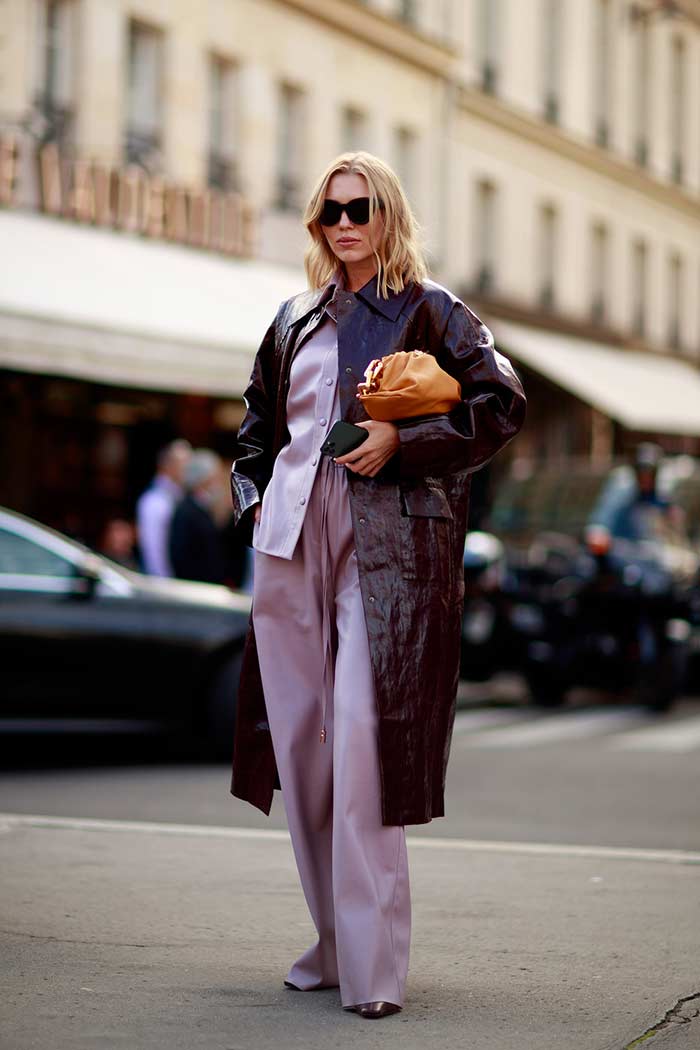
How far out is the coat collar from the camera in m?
4.86

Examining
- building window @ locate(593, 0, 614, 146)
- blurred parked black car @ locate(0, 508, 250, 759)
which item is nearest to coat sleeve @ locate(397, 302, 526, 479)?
blurred parked black car @ locate(0, 508, 250, 759)

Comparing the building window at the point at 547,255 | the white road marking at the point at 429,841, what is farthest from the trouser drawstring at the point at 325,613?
the building window at the point at 547,255

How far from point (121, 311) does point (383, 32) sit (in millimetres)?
11640

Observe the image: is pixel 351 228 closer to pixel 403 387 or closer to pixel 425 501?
pixel 403 387

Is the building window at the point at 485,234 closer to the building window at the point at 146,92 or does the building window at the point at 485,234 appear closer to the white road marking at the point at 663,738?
the building window at the point at 146,92

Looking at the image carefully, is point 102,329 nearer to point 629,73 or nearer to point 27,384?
point 27,384

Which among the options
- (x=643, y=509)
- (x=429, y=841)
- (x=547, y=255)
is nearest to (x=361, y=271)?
(x=429, y=841)

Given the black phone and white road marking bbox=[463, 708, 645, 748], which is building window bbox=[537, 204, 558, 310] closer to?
white road marking bbox=[463, 708, 645, 748]

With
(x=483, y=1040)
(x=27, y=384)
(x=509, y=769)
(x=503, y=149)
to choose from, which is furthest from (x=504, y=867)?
(x=503, y=149)

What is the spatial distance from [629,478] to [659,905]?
35.2 feet

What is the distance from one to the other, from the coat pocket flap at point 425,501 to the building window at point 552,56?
30682 millimetres

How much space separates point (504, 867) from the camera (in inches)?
271

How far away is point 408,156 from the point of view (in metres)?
29.8

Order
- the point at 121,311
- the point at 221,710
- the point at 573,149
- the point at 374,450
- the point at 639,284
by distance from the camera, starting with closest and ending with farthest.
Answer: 1. the point at 374,450
2. the point at 221,710
3. the point at 121,311
4. the point at 573,149
5. the point at 639,284
